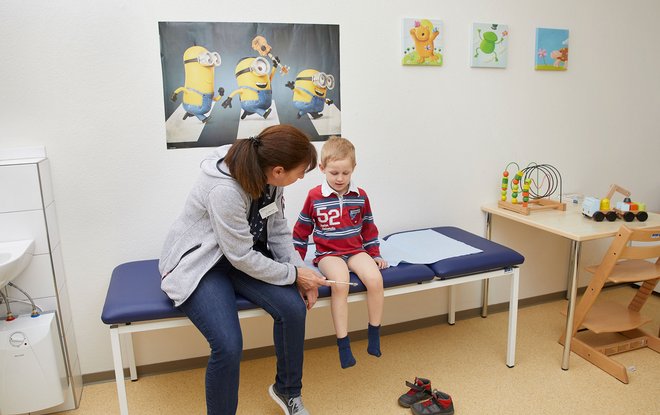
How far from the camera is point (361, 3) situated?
2.41 m

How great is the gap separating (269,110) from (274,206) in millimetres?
635

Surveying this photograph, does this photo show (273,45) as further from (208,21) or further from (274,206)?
(274,206)

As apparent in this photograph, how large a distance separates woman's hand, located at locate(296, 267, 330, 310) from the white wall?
628 millimetres

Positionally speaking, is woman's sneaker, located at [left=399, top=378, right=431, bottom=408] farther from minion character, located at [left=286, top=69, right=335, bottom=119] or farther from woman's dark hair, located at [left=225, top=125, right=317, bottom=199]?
minion character, located at [left=286, top=69, right=335, bottom=119]

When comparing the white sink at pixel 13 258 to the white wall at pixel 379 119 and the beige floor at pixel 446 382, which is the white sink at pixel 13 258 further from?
the beige floor at pixel 446 382

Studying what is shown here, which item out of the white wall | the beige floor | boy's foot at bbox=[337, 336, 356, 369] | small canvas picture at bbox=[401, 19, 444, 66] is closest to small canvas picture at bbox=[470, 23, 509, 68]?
the white wall

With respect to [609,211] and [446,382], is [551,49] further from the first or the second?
[446,382]

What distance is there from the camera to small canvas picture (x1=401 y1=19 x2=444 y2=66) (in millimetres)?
2510

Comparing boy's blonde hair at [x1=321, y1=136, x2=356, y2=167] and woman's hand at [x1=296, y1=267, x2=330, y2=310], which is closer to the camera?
woman's hand at [x1=296, y1=267, x2=330, y2=310]

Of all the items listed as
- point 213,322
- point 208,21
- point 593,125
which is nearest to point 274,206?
point 213,322

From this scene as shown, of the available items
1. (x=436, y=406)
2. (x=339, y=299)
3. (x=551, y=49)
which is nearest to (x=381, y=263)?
(x=339, y=299)

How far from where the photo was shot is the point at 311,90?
240 cm

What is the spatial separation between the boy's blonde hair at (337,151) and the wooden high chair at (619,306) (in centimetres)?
126

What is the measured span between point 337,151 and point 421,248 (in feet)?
2.23
